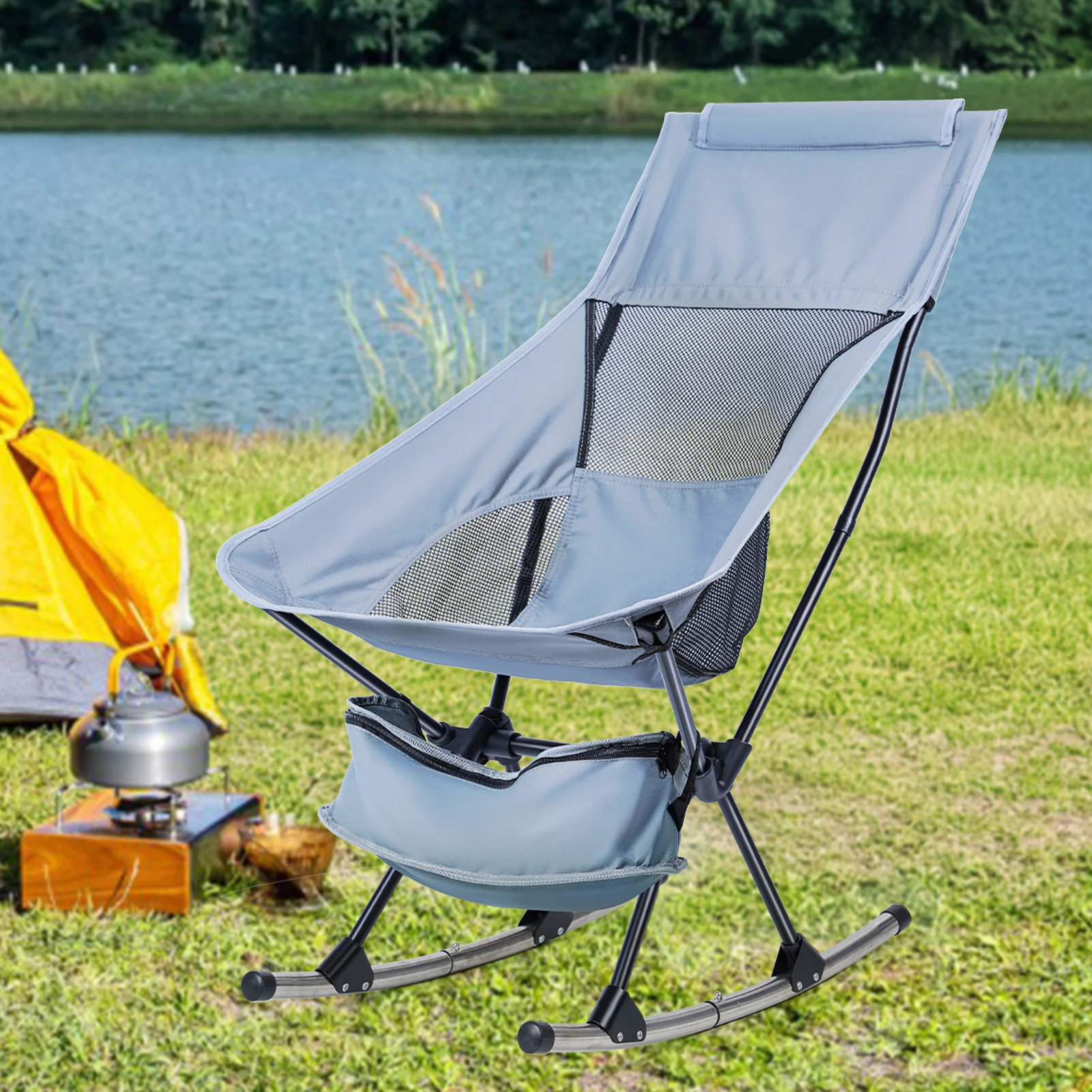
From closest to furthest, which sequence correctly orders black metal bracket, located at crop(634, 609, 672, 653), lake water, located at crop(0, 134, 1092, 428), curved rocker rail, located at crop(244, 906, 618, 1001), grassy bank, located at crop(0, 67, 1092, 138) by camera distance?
black metal bracket, located at crop(634, 609, 672, 653) < curved rocker rail, located at crop(244, 906, 618, 1001) < lake water, located at crop(0, 134, 1092, 428) < grassy bank, located at crop(0, 67, 1092, 138)

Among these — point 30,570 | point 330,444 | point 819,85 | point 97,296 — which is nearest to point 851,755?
point 30,570

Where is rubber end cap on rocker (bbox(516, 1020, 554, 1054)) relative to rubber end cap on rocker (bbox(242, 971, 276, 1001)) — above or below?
above

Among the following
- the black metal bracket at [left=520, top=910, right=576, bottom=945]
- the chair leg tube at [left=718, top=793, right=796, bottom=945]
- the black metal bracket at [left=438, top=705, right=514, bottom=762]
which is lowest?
the black metal bracket at [left=520, top=910, right=576, bottom=945]

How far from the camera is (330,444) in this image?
6.85m

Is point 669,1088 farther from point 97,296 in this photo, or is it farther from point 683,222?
point 97,296

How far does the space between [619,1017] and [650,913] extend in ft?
0.52

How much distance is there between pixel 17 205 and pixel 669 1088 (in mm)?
16185

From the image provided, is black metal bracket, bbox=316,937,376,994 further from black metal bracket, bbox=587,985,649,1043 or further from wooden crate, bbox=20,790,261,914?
wooden crate, bbox=20,790,261,914

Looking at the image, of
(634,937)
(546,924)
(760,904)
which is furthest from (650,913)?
(760,904)

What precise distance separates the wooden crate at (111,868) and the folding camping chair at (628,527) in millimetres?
643

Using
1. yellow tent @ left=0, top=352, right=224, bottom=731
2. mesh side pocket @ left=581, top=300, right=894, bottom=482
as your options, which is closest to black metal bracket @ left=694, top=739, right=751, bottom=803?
mesh side pocket @ left=581, top=300, right=894, bottom=482

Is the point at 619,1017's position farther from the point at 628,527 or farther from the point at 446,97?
the point at 446,97

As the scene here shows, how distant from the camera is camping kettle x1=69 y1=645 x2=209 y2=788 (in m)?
2.83

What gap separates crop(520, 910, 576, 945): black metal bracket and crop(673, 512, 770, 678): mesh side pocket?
37 cm
